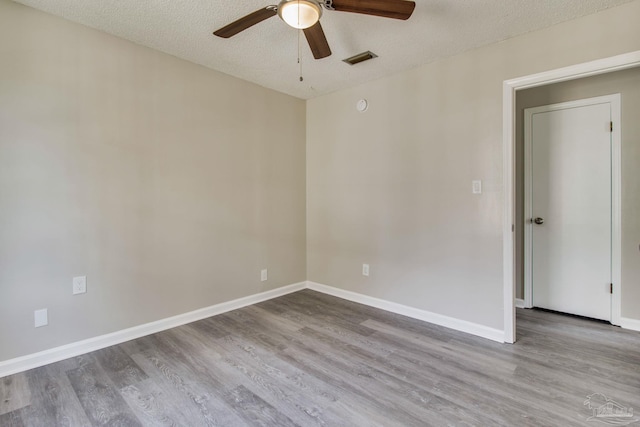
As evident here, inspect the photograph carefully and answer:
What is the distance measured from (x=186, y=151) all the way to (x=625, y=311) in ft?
13.8

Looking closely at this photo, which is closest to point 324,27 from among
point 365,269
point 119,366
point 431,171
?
point 431,171

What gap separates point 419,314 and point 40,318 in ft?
10.1

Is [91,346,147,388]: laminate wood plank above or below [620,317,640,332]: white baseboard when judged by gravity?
below

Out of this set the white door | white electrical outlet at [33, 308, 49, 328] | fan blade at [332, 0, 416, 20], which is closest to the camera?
fan blade at [332, 0, 416, 20]

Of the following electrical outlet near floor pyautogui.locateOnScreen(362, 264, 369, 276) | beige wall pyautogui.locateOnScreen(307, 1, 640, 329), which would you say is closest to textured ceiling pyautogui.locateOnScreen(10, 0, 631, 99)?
beige wall pyautogui.locateOnScreen(307, 1, 640, 329)

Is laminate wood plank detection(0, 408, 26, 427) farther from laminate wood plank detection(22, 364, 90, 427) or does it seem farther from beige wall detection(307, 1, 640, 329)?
beige wall detection(307, 1, 640, 329)

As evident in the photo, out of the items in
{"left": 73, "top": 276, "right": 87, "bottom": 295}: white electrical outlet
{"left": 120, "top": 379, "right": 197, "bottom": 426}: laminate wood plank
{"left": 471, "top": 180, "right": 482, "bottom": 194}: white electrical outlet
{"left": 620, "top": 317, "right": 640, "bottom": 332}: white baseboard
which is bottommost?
{"left": 120, "top": 379, "right": 197, "bottom": 426}: laminate wood plank

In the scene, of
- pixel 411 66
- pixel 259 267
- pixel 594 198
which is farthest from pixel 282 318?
pixel 594 198

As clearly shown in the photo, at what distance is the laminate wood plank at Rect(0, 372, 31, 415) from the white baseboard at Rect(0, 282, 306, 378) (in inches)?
3.1

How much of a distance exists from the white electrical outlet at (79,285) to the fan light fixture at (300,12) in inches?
91.9

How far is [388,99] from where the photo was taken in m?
3.27

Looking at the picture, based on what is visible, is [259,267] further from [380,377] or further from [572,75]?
[572,75]

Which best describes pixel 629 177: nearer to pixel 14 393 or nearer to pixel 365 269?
pixel 365 269

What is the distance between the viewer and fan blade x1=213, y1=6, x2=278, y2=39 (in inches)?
67.1
